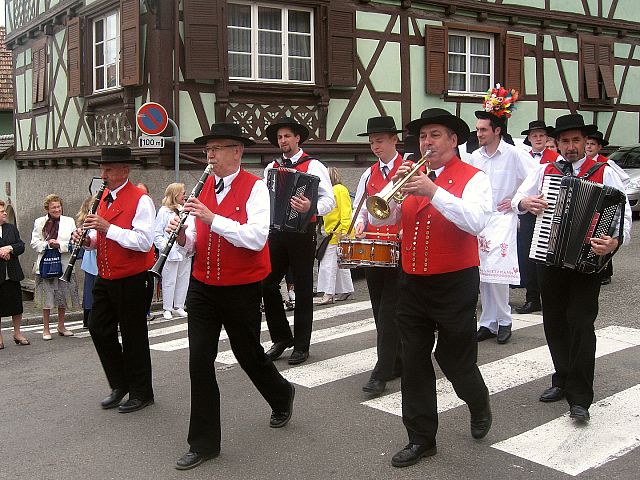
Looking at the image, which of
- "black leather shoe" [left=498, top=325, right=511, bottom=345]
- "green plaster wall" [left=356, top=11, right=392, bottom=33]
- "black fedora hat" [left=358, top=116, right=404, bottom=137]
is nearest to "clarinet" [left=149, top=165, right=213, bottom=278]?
"black fedora hat" [left=358, top=116, right=404, bottom=137]

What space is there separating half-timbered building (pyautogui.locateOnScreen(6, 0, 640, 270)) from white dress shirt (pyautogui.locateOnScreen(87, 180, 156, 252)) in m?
8.05

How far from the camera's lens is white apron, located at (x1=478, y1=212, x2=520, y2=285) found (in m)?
7.41

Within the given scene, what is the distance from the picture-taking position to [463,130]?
4738mm

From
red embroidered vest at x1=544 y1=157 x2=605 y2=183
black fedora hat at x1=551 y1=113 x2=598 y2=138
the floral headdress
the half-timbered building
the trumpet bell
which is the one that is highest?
the half-timbered building

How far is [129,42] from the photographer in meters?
13.9

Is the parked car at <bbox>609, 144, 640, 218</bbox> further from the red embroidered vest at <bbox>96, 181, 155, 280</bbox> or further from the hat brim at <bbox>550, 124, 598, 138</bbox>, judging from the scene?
the red embroidered vest at <bbox>96, 181, 155, 280</bbox>

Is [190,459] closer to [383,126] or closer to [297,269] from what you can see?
[297,269]

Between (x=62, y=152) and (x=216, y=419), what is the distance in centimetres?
1449

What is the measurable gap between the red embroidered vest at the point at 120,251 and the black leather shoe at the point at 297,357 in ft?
5.86

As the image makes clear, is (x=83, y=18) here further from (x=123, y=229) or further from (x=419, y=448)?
(x=419, y=448)

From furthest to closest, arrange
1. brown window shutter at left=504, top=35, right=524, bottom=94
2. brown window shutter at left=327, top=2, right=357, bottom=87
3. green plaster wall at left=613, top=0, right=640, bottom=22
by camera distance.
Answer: green plaster wall at left=613, top=0, right=640, bottom=22, brown window shutter at left=504, top=35, right=524, bottom=94, brown window shutter at left=327, top=2, right=357, bottom=87

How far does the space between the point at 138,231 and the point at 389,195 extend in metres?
2.13

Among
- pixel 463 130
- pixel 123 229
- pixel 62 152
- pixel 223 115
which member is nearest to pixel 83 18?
pixel 62 152

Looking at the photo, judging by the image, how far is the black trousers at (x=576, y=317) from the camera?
200 inches
